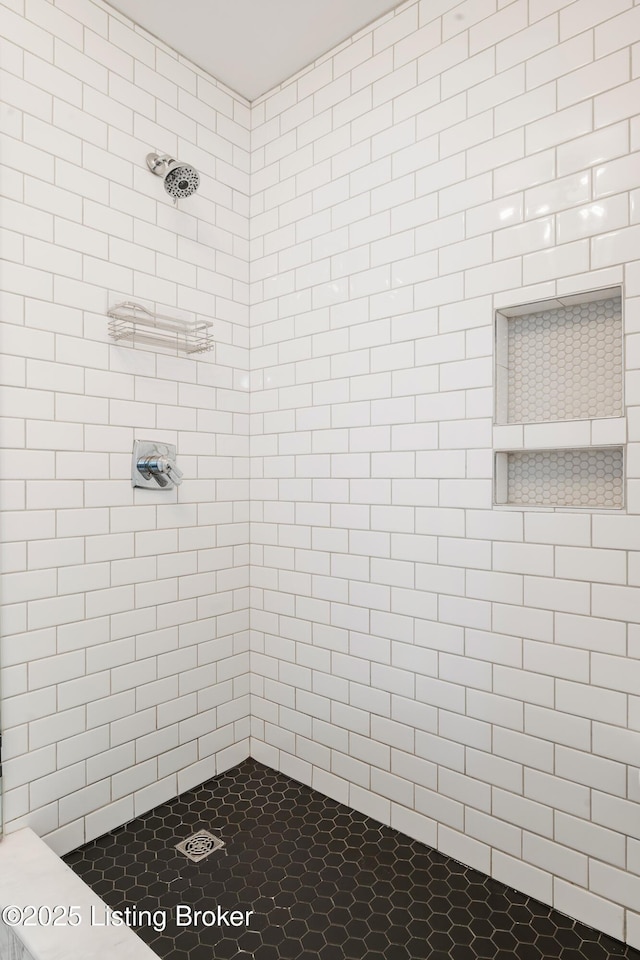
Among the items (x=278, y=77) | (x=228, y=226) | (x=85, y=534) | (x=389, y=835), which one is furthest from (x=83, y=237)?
(x=389, y=835)

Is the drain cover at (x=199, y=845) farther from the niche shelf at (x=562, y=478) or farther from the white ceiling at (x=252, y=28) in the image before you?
the white ceiling at (x=252, y=28)

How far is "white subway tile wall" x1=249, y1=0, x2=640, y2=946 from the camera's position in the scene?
1.42 metres

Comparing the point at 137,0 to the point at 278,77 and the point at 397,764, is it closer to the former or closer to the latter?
the point at 278,77

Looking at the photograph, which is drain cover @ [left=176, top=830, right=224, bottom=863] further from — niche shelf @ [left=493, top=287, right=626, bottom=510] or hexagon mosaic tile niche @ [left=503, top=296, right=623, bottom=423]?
hexagon mosaic tile niche @ [left=503, top=296, right=623, bottom=423]

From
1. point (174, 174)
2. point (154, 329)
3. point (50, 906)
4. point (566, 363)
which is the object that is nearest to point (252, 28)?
point (174, 174)

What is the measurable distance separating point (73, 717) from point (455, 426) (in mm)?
1452

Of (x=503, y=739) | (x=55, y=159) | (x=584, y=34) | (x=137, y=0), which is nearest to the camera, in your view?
(x=584, y=34)

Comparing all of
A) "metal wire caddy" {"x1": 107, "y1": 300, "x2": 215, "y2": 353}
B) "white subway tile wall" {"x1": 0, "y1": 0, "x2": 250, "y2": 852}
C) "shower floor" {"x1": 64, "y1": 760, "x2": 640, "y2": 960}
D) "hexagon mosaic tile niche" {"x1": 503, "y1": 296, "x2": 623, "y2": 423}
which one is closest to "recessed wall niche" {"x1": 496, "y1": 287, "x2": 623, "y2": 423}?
"hexagon mosaic tile niche" {"x1": 503, "y1": 296, "x2": 623, "y2": 423}

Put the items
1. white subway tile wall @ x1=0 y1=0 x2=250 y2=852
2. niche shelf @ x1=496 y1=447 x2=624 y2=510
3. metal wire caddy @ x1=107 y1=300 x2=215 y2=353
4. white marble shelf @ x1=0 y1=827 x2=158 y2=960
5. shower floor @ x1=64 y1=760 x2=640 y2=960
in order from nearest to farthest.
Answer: white marble shelf @ x1=0 y1=827 x2=158 y2=960 < shower floor @ x1=64 y1=760 x2=640 y2=960 < niche shelf @ x1=496 y1=447 x2=624 y2=510 < white subway tile wall @ x1=0 y1=0 x2=250 y2=852 < metal wire caddy @ x1=107 y1=300 x2=215 y2=353

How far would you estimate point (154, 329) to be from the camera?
6.50 ft

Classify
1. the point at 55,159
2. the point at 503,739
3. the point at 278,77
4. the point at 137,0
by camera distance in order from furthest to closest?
the point at 278,77
the point at 137,0
the point at 55,159
the point at 503,739

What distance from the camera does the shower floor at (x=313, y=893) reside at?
4.46 ft

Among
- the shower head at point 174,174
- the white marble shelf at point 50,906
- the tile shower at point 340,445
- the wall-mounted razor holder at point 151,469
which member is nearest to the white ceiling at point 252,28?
the tile shower at point 340,445

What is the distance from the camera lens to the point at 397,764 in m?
1.82
